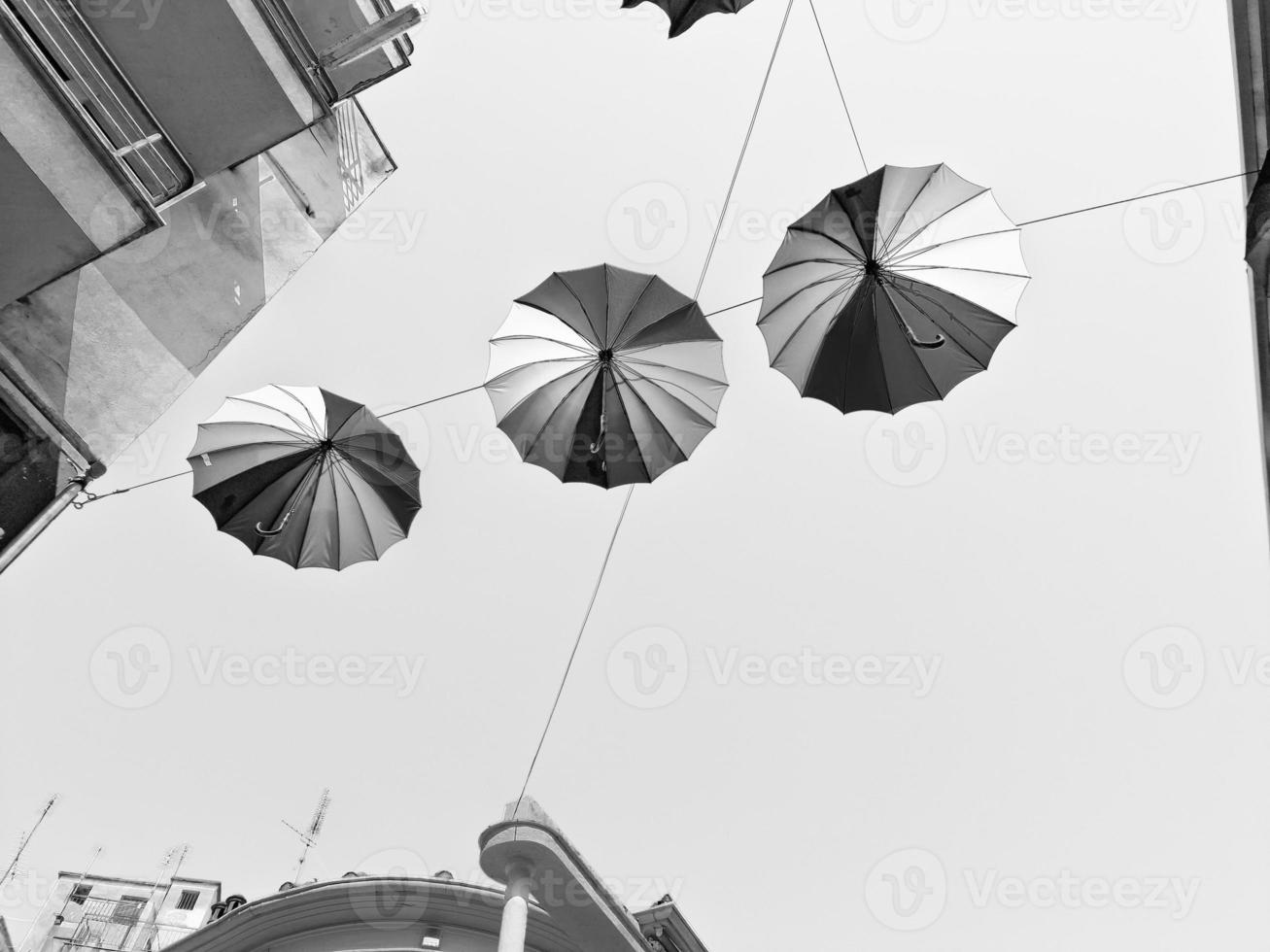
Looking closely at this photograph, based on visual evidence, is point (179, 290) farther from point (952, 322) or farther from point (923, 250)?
point (952, 322)

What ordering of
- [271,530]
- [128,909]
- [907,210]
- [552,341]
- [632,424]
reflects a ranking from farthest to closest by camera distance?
[128,909], [271,530], [632,424], [552,341], [907,210]

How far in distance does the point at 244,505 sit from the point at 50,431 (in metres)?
2.34

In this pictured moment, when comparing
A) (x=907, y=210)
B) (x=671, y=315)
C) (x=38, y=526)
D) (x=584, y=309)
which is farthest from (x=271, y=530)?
(x=907, y=210)

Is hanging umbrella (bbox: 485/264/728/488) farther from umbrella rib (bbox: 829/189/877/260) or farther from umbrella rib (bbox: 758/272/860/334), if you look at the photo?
umbrella rib (bbox: 829/189/877/260)

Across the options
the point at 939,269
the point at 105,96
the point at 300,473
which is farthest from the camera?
the point at 300,473

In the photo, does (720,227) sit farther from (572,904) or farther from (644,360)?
(572,904)

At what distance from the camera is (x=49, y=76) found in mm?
9156

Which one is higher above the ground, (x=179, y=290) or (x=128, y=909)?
(x=128, y=909)

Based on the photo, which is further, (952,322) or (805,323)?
(805,323)

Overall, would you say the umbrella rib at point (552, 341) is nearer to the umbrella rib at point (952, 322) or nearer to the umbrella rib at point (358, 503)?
the umbrella rib at point (358, 503)

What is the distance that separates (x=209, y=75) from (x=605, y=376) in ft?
18.6

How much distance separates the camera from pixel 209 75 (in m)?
11.3

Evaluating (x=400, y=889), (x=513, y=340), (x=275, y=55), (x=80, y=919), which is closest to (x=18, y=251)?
(x=275, y=55)

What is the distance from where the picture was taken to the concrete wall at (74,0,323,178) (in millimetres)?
10984
